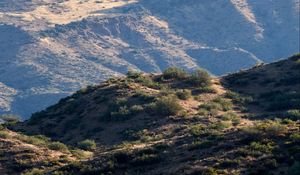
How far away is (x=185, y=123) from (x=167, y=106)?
3.36 meters

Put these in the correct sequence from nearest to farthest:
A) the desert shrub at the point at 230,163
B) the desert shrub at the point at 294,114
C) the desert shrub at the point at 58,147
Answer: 1. the desert shrub at the point at 230,163
2. the desert shrub at the point at 58,147
3. the desert shrub at the point at 294,114

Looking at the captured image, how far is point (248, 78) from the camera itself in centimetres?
7262

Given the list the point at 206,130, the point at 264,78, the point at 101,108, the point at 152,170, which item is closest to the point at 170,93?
the point at 101,108

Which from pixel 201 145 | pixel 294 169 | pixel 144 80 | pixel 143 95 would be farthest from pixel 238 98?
pixel 294 169

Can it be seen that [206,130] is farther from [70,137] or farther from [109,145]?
[70,137]

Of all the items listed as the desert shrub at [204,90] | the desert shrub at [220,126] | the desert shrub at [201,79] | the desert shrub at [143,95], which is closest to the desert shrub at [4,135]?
the desert shrub at [143,95]

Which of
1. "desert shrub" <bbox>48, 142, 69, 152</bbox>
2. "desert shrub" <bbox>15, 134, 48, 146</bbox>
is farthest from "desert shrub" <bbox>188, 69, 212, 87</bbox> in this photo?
"desert shrub" <bbox>48, 142, 69, 152</bbox>

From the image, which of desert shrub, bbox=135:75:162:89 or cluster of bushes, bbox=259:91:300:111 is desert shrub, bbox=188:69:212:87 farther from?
cluster of bushes, bbox=259:91:300:111

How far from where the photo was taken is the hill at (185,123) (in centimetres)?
3991

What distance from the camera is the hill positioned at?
39.9 meters

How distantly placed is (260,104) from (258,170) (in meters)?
27.0

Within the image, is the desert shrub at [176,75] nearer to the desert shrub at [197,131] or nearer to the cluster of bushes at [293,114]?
the cluster of bushes at [293,114]

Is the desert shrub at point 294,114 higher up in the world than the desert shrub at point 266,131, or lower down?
lower down

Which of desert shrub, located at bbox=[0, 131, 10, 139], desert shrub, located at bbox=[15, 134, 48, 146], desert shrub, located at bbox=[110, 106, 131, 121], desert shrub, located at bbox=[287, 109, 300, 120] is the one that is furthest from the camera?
desert shrub, located at bbox=[110, 106, 131, 121]
